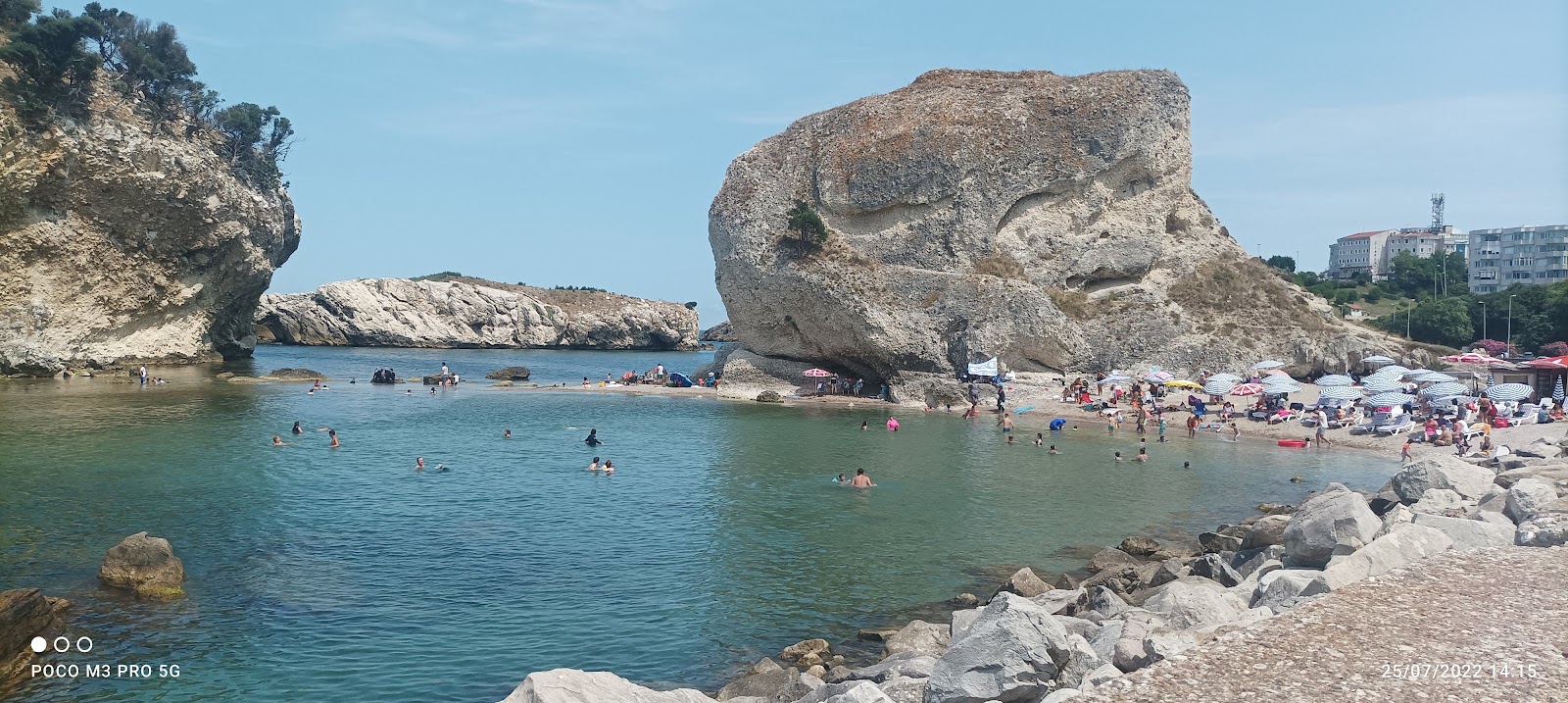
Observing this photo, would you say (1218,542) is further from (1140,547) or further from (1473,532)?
(1473,532)

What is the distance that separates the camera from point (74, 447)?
3228cm

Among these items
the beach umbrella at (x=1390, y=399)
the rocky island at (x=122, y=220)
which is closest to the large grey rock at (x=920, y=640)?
the beach umbrella at (x=1390, y=399)

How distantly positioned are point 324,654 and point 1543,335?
324ft

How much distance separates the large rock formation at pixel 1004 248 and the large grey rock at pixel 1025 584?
1418 inches

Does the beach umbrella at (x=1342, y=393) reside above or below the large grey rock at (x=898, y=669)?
above

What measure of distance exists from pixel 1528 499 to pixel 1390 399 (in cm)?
2643

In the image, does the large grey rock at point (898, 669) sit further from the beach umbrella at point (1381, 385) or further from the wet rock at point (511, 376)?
the wet rock at point (511, 376)

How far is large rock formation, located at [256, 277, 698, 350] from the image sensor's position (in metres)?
120

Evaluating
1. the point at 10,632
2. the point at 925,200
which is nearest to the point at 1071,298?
the point at 925,200

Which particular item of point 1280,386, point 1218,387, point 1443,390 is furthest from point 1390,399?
point 1218,387

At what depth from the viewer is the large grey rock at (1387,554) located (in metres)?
13.0

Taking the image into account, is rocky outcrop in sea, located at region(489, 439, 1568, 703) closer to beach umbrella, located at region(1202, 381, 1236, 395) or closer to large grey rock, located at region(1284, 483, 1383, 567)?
large grey rock, located at region(1284, 483, 1383, 567)

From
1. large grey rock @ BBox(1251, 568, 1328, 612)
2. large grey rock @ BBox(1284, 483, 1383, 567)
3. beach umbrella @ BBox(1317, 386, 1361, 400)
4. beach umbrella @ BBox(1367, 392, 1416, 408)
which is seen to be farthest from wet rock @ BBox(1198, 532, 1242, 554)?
beach umbrella @ BBox(1367, 392, 1416, 408)

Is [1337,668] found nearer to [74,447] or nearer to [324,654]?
[324,654]
